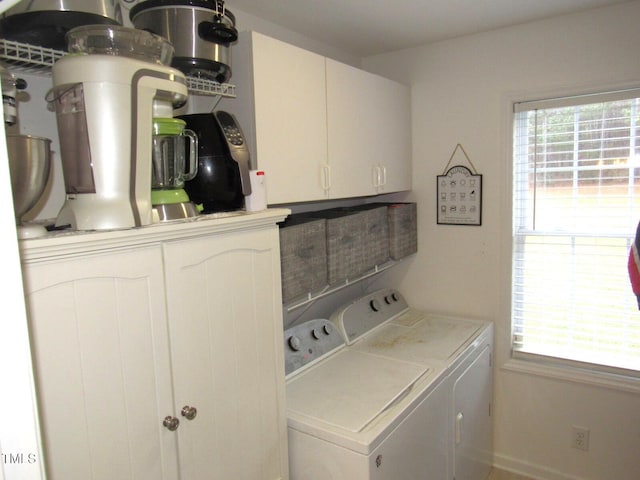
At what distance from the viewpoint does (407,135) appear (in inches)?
111

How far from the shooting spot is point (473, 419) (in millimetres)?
2465

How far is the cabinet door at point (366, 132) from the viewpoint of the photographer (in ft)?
6.91

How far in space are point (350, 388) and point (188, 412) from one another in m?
0.90

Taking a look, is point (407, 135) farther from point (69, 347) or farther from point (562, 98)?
point (69, 347)

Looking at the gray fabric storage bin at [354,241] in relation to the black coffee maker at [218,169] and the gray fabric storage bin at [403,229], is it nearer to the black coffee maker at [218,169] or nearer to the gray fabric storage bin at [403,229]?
the gray fabric storage bin at [403,229]

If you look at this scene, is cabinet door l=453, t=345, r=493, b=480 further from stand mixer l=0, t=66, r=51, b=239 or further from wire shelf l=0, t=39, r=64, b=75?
wire shelf l=0, t=39, r=64, b=75

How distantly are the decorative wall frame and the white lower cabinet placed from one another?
64.6 inches

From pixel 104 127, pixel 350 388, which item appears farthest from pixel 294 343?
pixel 104 127

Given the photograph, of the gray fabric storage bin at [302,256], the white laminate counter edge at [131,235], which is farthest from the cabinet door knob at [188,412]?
the gray fabric storage bin at [302,256]

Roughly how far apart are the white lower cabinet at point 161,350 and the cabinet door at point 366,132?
791 millimetres

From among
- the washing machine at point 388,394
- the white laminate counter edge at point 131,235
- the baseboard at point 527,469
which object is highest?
the white laminate counter edge at point 131,235

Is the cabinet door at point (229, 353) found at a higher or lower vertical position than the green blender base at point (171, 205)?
lower

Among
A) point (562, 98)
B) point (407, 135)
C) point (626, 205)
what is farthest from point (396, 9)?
point (626, 205)

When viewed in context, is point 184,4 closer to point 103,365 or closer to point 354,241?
point 103,365
